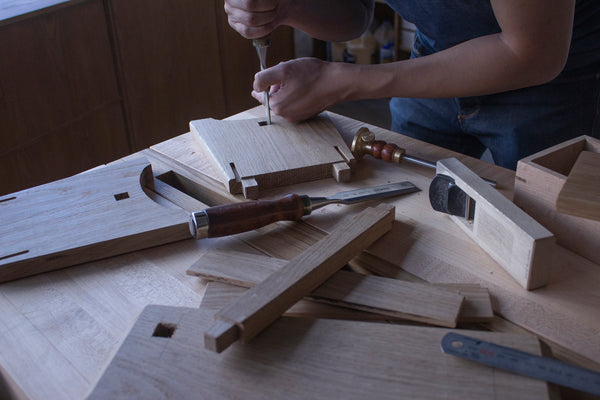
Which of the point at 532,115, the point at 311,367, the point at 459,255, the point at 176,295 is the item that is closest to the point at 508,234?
the point at 459,255

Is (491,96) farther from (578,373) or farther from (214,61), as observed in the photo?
(214,61)

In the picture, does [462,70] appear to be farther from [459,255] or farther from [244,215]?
[244,215]

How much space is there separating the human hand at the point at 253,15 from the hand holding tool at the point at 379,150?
0.38 metres

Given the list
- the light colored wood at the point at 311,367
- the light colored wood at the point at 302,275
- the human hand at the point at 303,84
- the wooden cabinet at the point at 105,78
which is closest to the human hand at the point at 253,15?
the human hand at the point at 303,84

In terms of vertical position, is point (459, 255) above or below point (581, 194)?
below

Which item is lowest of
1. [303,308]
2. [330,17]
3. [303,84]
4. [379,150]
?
[303,308]

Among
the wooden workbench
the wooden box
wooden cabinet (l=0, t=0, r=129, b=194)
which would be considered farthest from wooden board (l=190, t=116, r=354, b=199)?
wooden cabinet (l=0, t=0, r=129, b=194)

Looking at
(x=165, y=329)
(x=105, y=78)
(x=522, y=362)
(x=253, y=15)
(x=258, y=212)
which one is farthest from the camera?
(x=105, y=78)

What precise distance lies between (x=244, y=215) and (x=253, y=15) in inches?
22.9

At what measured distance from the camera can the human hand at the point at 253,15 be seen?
1.28m

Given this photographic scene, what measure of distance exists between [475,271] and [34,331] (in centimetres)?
69

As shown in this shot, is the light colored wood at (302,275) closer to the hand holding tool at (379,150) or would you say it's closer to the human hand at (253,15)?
the hand holding tool at (379,150)

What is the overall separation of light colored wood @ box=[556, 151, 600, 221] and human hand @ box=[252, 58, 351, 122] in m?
0.58

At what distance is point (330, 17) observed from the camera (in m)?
1.59
